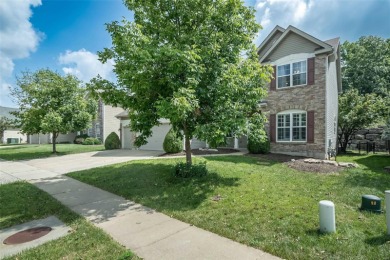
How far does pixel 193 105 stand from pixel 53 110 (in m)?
14.7

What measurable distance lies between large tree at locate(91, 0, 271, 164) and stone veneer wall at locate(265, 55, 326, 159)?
5618 mm

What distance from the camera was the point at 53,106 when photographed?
55.2 feet

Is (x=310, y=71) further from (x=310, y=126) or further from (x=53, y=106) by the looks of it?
(x=53, y=106)

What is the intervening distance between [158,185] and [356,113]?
50.8ft

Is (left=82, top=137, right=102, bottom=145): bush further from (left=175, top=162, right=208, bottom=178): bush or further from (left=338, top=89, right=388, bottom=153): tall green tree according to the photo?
(left=338, top=89, right=388, bottom=153): tall green tree

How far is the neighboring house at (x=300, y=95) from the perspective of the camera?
1287cm

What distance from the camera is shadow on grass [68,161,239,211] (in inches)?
238

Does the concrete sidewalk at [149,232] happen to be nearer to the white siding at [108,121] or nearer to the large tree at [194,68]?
the large tree at [194,68]

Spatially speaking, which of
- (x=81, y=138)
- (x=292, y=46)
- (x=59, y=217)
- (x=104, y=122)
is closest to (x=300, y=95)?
(x=292, y=46)

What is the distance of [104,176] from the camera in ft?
29.8

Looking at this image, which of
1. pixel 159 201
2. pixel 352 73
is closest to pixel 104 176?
pixel 159 201

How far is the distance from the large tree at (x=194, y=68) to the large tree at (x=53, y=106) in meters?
11.1

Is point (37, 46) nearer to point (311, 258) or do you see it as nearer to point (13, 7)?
point (13, 7)

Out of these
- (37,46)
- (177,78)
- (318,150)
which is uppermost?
(37,46)
